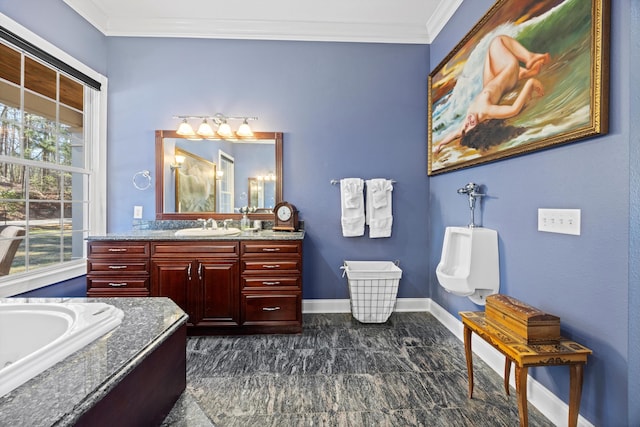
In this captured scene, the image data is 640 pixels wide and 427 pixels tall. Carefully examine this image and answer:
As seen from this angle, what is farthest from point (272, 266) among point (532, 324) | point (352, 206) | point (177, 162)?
point (532, 324)

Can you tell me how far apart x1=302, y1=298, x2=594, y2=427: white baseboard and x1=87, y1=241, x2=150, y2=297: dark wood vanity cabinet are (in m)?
1.52

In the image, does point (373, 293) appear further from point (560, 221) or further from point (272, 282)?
point (560, 221)

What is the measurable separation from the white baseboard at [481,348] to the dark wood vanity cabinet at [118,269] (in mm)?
1516

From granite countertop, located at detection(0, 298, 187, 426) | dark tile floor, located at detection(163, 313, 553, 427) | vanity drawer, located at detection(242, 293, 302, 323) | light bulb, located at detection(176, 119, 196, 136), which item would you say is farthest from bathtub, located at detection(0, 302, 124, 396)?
light bulb, located at detection(176, 119, 196, 136)

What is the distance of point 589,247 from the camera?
4.43 feet

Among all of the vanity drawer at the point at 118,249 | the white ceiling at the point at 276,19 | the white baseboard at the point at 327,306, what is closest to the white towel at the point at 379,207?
the white baseboard at the point at 327,306

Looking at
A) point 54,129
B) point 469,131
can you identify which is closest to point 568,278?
point 469,131

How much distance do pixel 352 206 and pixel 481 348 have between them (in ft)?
5.18

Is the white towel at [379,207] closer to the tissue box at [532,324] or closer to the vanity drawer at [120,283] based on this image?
the tissue box at [532,324]

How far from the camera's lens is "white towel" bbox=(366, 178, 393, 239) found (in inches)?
119

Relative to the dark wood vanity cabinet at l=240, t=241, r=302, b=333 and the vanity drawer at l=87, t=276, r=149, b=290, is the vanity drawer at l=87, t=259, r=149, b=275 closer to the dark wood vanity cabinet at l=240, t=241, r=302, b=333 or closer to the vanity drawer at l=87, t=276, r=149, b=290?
the vanity drawer at l=87, t=276, r=149, b=290

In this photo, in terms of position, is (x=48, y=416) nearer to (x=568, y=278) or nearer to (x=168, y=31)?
(x=568, y=278)

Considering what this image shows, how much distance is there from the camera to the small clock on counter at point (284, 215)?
2945 millimetres

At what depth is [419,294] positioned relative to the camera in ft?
10.4
